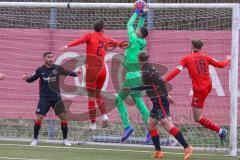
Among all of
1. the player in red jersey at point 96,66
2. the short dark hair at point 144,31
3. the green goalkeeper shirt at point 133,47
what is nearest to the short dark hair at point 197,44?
the short dark hair at point 144,31

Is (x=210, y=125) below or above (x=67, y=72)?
below

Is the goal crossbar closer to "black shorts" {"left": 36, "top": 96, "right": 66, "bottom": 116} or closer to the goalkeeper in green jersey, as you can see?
the goalkeeper in green jersey

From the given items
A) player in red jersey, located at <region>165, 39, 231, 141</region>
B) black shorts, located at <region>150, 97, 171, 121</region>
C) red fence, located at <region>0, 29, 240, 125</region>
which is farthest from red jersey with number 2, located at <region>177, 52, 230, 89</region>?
red fence, located at <region>0, 29, 240, 125</region>

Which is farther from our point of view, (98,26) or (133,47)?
(98,26)

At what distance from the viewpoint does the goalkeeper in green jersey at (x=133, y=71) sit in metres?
13.9

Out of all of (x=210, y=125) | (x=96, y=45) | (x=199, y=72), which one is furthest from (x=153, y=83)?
(x=96, y=45)

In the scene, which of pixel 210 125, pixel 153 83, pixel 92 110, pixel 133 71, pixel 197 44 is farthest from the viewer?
pixel 92 110

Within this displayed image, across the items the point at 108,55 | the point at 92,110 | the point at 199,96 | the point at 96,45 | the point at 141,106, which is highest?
the point at 96,45

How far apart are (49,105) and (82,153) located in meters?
1.88

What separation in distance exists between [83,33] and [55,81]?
5.50ft

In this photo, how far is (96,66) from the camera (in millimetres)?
14695

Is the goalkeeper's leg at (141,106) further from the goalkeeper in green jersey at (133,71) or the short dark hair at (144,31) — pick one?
the short dark hair at (144,31)

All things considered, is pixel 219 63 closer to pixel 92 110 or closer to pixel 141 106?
pixel 141 106

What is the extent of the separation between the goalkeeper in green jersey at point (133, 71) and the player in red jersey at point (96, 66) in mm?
612
